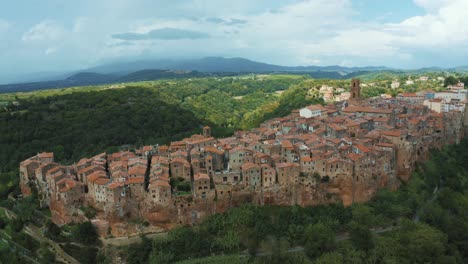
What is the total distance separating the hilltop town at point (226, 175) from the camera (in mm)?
31312

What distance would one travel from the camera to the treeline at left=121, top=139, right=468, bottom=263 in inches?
1171

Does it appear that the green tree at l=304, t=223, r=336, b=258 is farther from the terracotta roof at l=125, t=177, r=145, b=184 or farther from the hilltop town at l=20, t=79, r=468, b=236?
the terracotta roof at l=125, t=177, r=145, b=184

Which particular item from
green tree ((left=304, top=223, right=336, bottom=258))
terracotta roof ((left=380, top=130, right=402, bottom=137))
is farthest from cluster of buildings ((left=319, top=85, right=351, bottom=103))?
green tree ((left=304, top=223, right=336, bottom=258))

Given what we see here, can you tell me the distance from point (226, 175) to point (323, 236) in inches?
361

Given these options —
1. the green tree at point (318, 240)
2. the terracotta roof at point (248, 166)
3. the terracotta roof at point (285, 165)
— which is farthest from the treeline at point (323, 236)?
the terracotta roof at point (285, 165)

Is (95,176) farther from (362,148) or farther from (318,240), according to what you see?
(362,148)

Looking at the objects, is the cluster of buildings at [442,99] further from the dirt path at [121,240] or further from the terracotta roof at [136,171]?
the dirt path at [121,240]

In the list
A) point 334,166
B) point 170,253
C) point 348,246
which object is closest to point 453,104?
point 334,166

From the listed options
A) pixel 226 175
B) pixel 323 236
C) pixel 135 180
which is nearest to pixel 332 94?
pixel 226 175

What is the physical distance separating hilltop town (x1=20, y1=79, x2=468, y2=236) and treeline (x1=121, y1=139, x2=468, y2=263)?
1267mm

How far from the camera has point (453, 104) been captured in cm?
5106

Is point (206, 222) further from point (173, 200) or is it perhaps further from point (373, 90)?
point (373, 90)

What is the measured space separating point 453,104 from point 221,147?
33.0 m

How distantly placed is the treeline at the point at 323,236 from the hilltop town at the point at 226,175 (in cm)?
127
